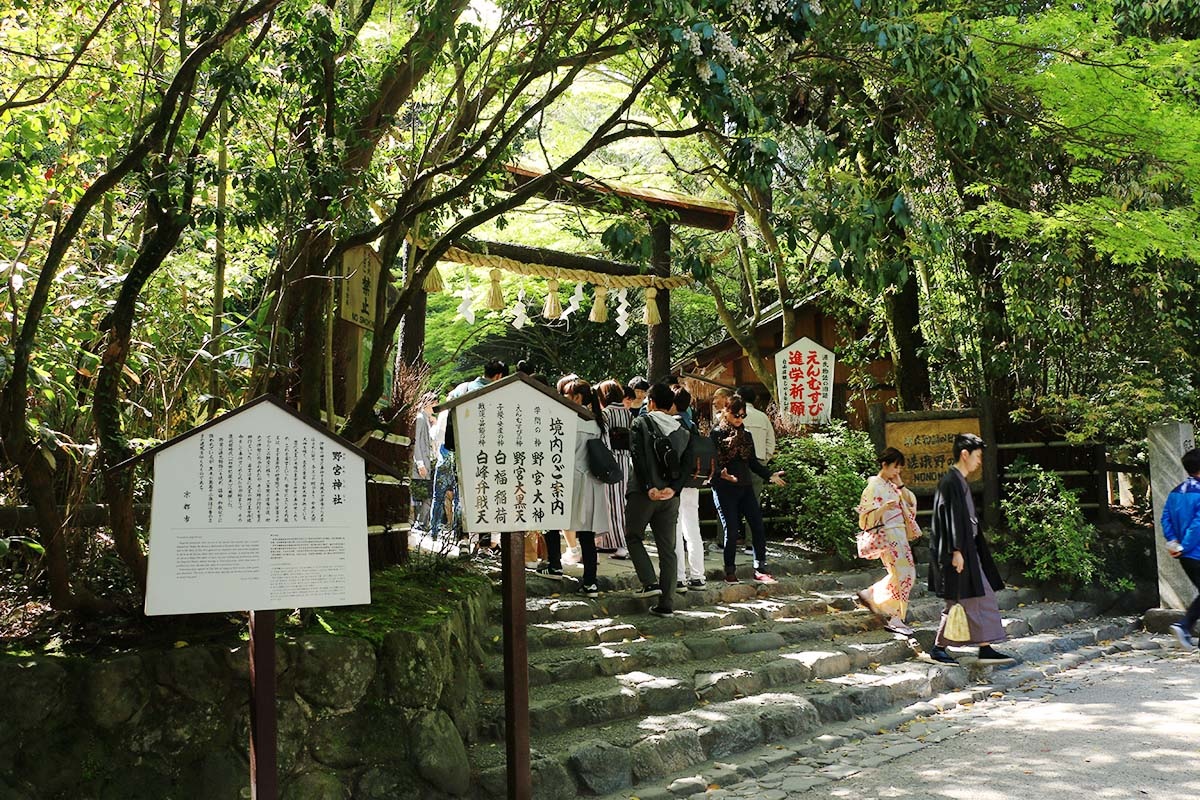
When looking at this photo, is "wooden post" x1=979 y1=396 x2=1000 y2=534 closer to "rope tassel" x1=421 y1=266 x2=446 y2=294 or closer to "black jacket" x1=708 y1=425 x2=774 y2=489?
"black jacket" x1=708 y1=425 x2=774 y2=489

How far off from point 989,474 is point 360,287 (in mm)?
9016

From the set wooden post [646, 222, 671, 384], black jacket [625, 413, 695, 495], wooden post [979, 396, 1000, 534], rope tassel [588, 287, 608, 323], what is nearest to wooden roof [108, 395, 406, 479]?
black jacket [625, 413, 695, 495]

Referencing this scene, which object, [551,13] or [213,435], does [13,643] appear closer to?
[213,435]

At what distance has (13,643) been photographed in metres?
5.43

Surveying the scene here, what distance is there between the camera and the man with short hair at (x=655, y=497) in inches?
367

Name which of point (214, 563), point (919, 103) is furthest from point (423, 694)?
point (919, 103)

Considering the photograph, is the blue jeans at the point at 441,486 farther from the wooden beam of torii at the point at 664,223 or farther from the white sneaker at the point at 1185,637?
the white sneaker at the point at 1185,637

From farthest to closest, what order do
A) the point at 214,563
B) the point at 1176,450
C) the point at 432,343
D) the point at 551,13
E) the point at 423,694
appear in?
the point at 432,343
the point at 1176,450
the point at 551,13
the point at 423,694
the point at 214,563

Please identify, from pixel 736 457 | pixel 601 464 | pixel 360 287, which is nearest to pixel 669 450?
pixel 601 464

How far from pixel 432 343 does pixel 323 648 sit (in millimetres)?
16717

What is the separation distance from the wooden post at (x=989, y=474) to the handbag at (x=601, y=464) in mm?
6773

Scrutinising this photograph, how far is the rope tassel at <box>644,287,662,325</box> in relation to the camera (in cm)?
1598

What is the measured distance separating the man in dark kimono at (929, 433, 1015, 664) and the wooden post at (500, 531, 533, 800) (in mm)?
4891

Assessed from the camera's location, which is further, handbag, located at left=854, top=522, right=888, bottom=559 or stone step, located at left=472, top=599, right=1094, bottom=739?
handbag, located at left=854, top=522, right=888, bottom=559
